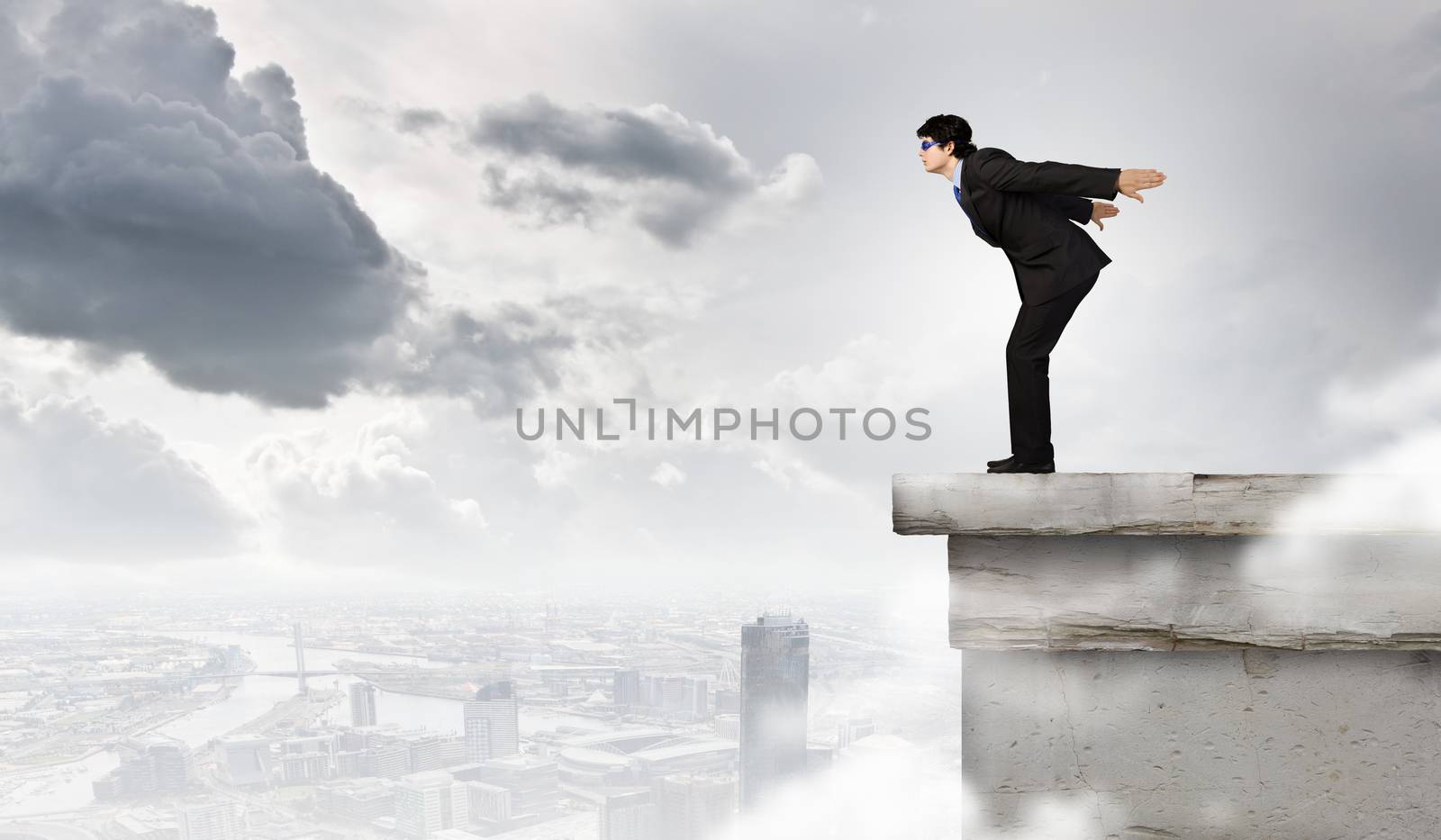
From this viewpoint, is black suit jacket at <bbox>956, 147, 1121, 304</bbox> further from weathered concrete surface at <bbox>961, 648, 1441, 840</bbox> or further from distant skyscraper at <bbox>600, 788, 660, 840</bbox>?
distant skyscraper at <bbox>600, 788, 660, 840</bbox>

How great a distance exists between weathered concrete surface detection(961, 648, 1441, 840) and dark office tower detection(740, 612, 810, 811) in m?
13.0

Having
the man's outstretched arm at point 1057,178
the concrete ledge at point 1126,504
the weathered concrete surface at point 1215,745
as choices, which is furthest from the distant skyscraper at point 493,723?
the man's outstretched arm at point 1057,178

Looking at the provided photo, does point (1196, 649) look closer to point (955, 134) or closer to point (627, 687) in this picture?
point (955, 134)

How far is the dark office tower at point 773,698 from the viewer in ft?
51.7

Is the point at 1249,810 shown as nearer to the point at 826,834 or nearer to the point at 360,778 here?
the point at 826,834

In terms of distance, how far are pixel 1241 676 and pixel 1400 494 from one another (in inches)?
30.5

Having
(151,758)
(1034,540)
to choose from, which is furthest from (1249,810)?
(151,758)

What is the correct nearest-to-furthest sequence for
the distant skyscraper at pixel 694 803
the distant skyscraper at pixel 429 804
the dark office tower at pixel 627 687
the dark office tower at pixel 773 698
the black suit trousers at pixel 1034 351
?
the black suit trousers at pixel 1034 351 → the dark office tower at pixel 773 698 → the distant skyscraper at pixel 694 803 → the distant skyscraper at pixel 429 804 → the dark office tower at pixel 627 687

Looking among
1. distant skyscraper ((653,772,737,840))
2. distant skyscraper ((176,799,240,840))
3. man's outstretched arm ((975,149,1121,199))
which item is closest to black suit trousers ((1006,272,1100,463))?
man's outstretched arm ((975,149,1121,199))

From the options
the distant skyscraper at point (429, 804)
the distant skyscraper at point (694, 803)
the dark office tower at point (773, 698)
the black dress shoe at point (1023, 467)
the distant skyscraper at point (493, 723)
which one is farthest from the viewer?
the distant skyscraper at point (493, 723)

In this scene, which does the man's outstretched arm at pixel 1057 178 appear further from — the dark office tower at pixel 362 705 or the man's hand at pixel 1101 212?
the dark office tower at pixel 362 705

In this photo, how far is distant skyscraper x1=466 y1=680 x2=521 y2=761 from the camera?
22219mm

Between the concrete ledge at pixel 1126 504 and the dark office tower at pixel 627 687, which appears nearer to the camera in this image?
the concrete ledge at pixel 1126 504

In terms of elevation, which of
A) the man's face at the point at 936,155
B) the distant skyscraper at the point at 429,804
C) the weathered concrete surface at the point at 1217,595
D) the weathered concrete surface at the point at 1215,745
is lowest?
the distant skyscraper at the point at 429,804
